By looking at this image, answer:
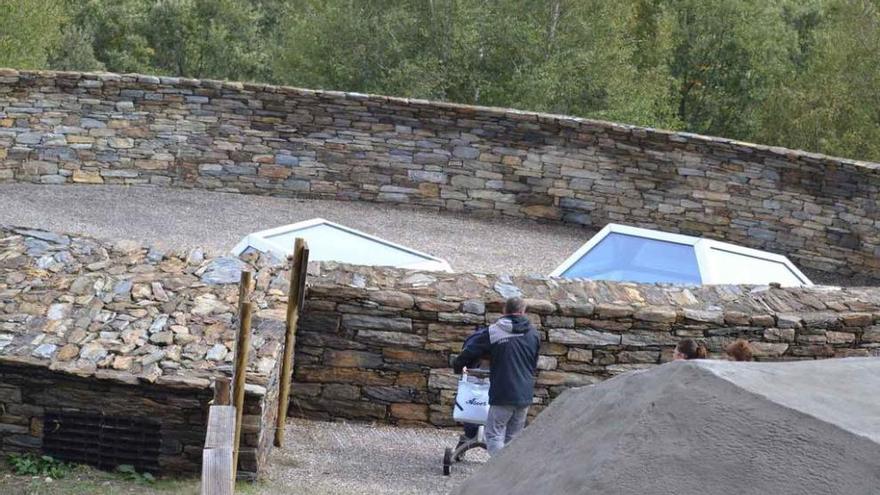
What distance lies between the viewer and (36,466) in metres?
8.26

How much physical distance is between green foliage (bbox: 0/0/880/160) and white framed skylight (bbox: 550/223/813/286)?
29.6 feet

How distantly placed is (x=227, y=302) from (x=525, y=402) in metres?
2.28

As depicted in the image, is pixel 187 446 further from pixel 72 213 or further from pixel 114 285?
pixel 72 213

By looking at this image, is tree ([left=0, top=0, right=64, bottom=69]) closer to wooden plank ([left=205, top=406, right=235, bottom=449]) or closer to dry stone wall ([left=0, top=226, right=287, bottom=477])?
dry stone wall ([left=0, top=226, right=287, bottom=477])

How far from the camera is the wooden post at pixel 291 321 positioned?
8.66 meters

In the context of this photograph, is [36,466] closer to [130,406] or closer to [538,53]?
[130,406]

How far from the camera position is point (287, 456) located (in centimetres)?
904

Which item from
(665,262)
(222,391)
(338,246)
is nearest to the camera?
(222,391)

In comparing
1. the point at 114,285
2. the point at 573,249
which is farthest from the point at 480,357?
the point at 573,249

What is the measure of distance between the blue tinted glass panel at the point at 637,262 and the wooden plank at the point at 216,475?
312 inches

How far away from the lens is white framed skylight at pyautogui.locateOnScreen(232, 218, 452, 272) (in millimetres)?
13219

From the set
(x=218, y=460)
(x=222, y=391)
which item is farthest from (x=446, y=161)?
(x=218, y=460)

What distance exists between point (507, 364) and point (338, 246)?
5236 mm

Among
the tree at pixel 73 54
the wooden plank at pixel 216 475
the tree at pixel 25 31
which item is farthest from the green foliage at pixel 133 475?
the tree at pixel 73 54
